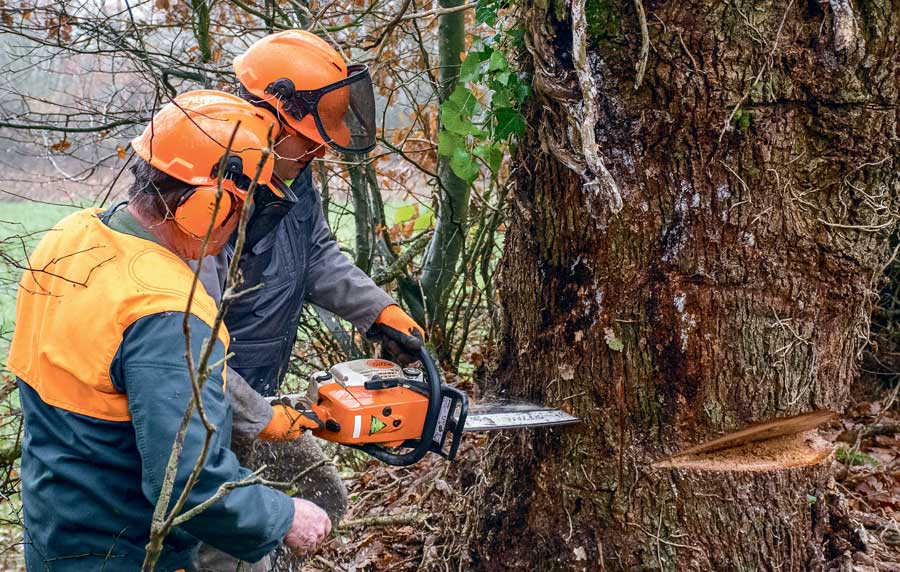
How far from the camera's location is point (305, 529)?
218 cm

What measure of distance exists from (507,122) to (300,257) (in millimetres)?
1178

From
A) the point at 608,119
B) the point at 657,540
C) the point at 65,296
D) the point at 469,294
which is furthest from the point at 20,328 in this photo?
the point at 469,294

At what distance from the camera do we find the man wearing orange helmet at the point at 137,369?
1810 mm

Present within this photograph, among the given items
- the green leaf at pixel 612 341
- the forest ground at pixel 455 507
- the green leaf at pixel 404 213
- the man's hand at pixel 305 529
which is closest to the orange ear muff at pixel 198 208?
the man's hand at pixel 305 529

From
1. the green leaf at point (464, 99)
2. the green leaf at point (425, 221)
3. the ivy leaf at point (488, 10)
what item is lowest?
the green leaf at point (425, 221)

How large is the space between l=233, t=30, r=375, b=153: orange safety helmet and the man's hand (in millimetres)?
1481

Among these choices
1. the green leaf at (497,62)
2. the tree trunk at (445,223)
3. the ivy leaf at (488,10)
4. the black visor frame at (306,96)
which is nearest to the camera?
the green leaf at (497,62)

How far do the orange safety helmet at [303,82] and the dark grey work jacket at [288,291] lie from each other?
14.0 inches

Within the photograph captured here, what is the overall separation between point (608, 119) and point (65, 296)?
1711 mm

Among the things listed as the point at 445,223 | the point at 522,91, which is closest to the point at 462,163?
the point at 522,91

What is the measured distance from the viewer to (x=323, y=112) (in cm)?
302

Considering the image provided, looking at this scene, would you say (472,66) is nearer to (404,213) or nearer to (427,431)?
(427,431)

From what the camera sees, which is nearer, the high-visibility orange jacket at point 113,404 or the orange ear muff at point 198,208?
the high-visibility orange jacket at point 113,404

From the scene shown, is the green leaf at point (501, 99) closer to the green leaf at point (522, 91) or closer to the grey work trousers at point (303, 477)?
the green leaf at point (522, 91)
